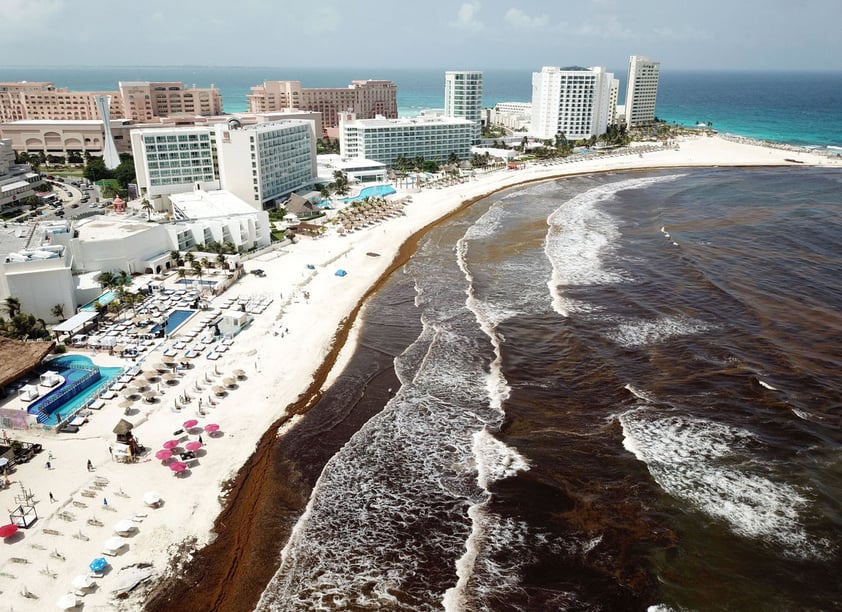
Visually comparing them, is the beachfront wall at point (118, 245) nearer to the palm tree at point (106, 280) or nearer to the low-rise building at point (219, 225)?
the low-rise building at point (219, 225)

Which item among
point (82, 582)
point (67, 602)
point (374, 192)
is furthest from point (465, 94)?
point (67, 602)

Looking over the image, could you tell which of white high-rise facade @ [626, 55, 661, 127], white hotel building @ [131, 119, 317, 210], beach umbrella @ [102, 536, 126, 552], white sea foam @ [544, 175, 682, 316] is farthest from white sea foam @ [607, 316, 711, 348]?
white high-rise facade @ [626, 55, 661, 127]

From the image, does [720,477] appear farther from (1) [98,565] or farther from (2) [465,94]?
(2) [465,94]

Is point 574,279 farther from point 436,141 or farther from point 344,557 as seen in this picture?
point 436,141

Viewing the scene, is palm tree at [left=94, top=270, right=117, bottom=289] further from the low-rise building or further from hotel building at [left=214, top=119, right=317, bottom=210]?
hotel building at [left=214, top=119, right=317, bottom=210]

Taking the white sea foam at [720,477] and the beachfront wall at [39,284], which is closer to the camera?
the white sea foam at [720,477]

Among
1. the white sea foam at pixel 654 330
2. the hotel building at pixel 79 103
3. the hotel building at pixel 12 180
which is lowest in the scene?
the white sea foam at pixel 654 330

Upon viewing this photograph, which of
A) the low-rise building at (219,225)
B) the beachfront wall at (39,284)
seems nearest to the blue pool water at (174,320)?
the beachfront wall at (39,284)
